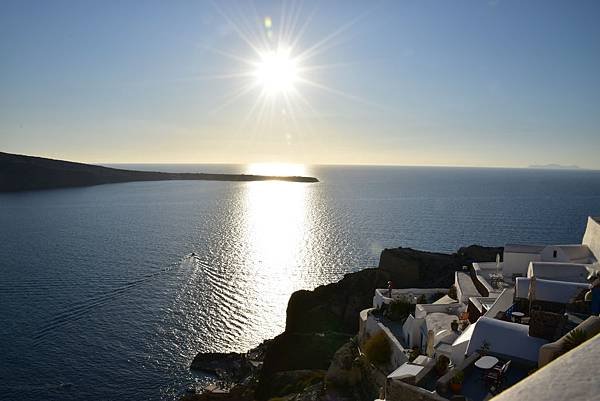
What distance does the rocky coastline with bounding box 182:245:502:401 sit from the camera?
27391 mm

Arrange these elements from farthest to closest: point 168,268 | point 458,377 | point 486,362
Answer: point 168,268 < point 486,362 < point 458,377

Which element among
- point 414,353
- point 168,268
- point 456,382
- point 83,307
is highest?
point 456,382

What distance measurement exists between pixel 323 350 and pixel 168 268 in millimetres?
40846

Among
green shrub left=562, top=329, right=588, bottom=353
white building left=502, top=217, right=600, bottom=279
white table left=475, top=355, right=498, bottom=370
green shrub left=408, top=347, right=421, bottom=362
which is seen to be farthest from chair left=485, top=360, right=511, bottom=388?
white building left=502, top=217, right=600, bottom=279

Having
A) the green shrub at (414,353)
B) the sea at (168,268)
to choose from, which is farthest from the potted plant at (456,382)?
the sea at (168,268)

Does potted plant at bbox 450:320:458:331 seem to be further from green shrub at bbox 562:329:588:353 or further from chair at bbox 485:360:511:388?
green shrub at bbox 562:329:588:353

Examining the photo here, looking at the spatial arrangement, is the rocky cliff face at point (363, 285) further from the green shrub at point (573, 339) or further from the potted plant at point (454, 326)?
the green shrub at point (573, 339)

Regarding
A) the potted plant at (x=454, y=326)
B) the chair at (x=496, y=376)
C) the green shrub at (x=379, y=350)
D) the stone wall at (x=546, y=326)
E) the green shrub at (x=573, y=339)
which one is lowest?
the green shrub at (x=379, y=350)

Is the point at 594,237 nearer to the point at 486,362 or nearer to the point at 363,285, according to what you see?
the point at 363,285

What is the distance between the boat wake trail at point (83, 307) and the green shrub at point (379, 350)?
35.4m

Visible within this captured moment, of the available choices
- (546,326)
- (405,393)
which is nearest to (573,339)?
(546,326)

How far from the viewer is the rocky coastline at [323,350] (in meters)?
27.4

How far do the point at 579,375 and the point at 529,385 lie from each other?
86 centimetres

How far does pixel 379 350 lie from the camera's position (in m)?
25.1
